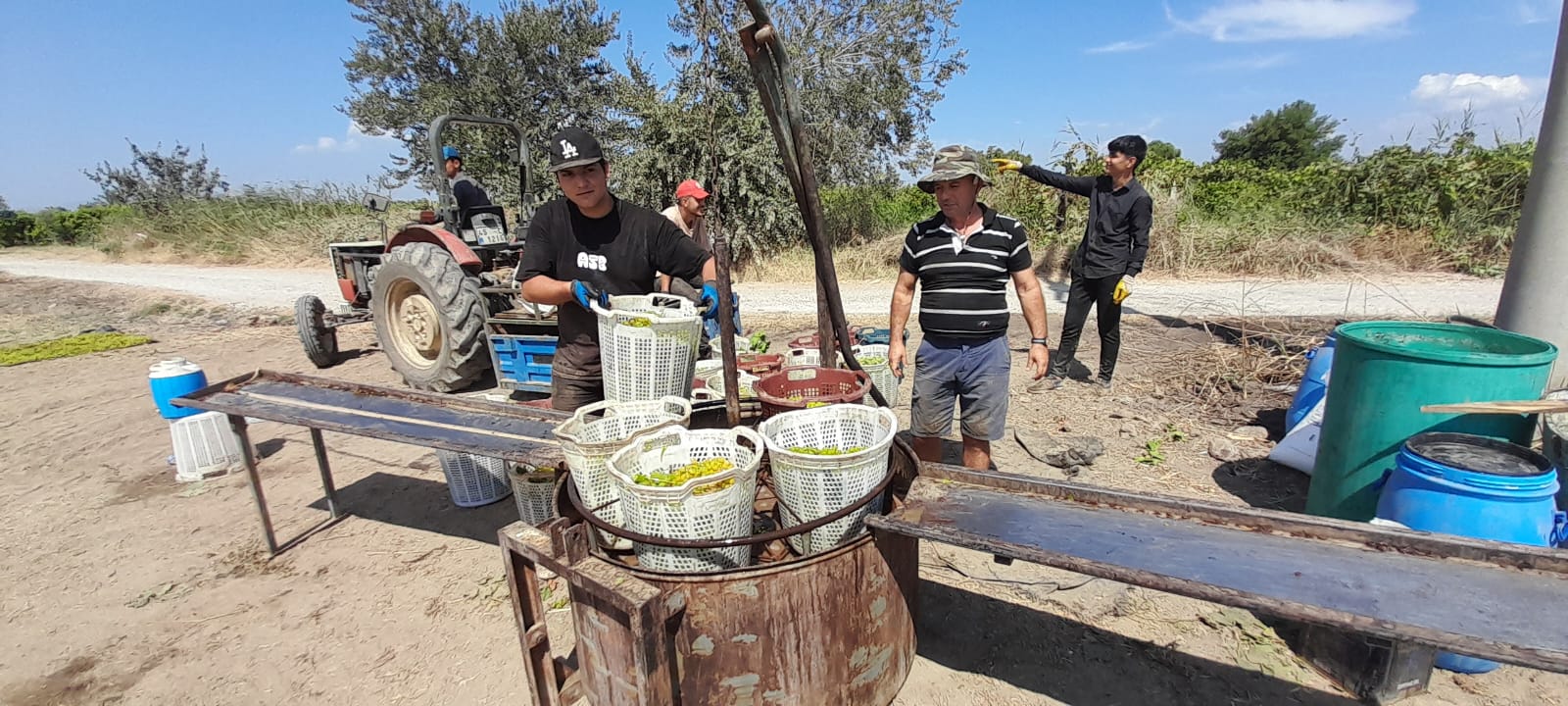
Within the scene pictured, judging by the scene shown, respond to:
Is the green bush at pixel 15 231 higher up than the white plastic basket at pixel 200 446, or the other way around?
the green bush at pixel 15 231

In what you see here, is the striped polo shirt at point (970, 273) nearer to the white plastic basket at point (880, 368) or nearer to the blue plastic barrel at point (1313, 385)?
the white plastic basket at point (880, 368)

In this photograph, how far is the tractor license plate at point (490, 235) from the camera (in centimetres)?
660

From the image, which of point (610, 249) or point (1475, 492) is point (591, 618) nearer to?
point (610, 249)

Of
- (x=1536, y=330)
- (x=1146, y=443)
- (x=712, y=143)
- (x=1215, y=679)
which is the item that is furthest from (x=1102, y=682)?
(x=712, y=143)

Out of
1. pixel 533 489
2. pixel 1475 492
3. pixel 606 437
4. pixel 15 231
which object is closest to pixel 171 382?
pixel 533 489

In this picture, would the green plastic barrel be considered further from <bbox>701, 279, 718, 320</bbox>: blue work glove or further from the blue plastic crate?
the blue plastic crate

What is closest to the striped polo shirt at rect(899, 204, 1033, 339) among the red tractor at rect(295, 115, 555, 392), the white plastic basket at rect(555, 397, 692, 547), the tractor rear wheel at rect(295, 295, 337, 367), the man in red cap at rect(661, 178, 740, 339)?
the white plastic basket at rect(555, 397, 692, 547)

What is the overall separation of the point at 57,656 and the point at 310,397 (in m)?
1.41

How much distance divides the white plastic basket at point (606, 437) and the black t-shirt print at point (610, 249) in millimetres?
760

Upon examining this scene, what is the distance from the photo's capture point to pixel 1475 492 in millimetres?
2303

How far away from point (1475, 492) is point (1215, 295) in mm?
8151

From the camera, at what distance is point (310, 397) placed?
3.57 metres

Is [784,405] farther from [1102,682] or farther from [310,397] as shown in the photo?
[310,397]

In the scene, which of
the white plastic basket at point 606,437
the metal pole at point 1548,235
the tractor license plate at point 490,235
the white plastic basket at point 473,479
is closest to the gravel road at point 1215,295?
the metal pole at point 1548,235
